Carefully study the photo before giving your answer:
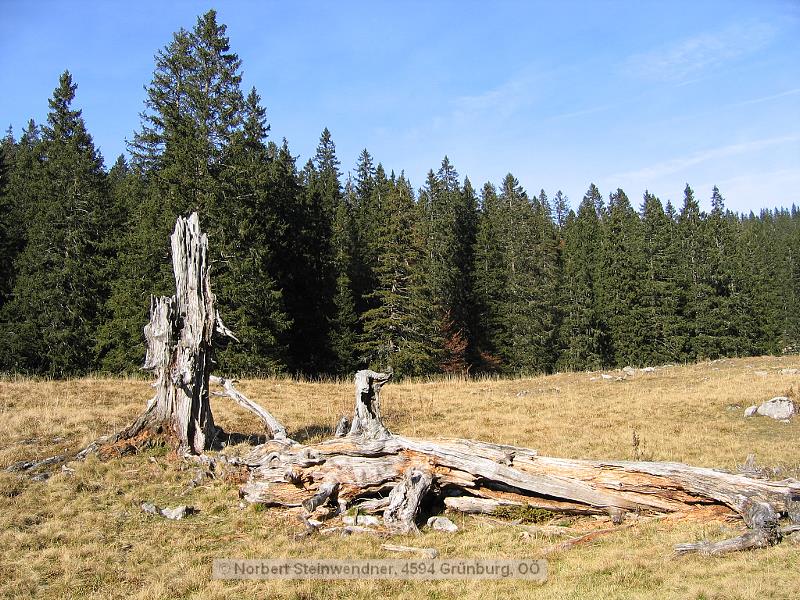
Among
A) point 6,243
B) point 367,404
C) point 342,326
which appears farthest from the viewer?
point 342,326

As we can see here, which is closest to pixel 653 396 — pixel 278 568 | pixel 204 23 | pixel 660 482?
pixel 660 482

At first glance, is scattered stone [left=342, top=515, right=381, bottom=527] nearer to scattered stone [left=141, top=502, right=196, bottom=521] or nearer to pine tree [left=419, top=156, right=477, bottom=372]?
scattered stone [left=141, top=502, right=196, bottom=521]

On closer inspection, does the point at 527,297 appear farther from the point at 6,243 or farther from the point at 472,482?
the point at 472,482

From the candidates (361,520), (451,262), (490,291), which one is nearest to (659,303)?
(490,291)

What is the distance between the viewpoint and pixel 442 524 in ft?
29.9

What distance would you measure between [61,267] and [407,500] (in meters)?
32.2

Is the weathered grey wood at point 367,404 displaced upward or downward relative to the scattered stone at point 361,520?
upward

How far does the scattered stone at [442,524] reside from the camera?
8992 millimetres

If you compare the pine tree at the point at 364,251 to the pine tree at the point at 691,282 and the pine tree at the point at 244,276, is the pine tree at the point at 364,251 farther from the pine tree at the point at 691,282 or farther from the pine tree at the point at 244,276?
the pine tree at the point at 691,282

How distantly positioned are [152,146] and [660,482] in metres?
33.9

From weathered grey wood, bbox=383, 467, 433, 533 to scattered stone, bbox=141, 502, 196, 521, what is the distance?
354 centimetres

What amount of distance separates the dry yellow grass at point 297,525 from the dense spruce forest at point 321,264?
11585 millimetres

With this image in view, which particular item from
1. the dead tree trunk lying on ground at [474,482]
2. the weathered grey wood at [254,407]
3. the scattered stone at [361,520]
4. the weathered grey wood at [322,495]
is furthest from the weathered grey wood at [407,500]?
the weathered grey wood at [254,407]

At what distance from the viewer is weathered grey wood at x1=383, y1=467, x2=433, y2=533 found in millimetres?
8914
